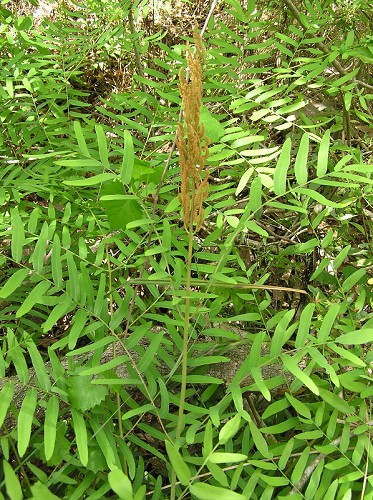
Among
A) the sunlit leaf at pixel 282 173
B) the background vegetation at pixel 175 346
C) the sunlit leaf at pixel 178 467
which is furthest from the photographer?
the sunlit leaf at pixel 282 173

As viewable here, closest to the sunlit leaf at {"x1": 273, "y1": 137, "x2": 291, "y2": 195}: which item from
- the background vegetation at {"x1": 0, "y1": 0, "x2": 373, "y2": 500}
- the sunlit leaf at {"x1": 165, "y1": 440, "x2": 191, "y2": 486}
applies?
the background vegetation at {"x1": 0, "y1": 0, "x2": 373, "y2": 500}

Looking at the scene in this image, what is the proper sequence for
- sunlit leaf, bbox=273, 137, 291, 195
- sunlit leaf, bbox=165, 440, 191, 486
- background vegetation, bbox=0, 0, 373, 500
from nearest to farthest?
sunlit leaf, bbox=165, 440, 191, 486, background vegetation, bbox=0, 0, 373, 500, sunlit leaf, bbox=273, 137, 291, 195

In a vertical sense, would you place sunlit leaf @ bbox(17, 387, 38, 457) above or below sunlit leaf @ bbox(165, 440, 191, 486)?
above

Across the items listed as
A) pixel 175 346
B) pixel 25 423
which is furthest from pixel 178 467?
pixel 175 346

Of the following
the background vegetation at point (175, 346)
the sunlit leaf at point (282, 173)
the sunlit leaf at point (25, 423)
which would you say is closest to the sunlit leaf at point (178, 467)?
the background vegetation at point (175, 346)

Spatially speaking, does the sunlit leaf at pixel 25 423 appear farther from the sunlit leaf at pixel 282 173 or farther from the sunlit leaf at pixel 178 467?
the sunlit leaf at pixel 282 173

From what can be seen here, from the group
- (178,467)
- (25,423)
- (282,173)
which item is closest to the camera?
(178,467)

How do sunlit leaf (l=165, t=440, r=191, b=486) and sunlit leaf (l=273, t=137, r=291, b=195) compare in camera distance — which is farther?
sunlit leaf (l=273, t=137, r=291, b=195)

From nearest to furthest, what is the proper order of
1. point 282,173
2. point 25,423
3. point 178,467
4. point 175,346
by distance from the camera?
point 178,467, point 25,423, point 282,173, point 175,346

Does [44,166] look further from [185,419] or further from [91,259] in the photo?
[185,419]

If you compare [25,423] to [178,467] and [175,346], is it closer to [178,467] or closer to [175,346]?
[178,467]

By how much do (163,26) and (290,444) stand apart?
2.83 m

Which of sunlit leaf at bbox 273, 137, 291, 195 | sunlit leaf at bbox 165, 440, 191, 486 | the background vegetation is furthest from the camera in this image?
sunlit leaf at bbox 273, 137, 291, 195

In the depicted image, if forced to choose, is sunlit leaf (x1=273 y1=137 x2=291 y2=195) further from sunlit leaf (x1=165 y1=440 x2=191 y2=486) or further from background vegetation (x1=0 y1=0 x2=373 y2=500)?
sunlit leaf (x1=165 y1=440 x2=191 y2=486)
